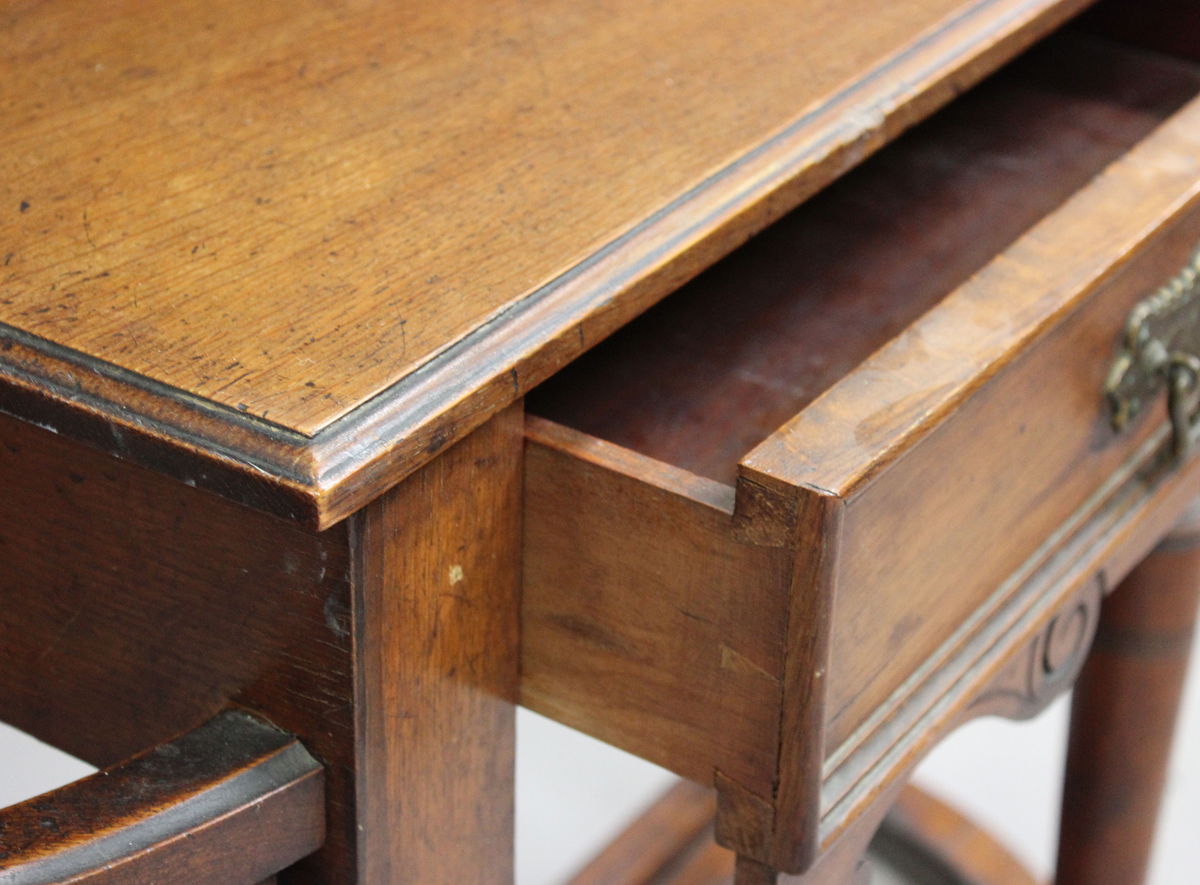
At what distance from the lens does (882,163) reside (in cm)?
81

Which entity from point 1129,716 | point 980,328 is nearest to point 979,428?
point 980,328

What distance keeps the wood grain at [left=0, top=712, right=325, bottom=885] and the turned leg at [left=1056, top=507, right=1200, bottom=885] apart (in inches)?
23.0

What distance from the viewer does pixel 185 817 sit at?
458 mm

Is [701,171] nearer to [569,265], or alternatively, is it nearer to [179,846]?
[569,265]

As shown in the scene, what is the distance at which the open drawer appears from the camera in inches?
19.8

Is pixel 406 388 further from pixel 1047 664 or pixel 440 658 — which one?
pixel 1047 664

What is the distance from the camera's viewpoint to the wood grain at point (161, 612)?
1.55 ft

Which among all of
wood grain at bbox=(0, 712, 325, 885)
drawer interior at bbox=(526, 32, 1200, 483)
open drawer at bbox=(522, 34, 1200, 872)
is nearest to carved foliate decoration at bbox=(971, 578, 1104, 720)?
open drawer at bbox=(522, 34, 1200, 872)

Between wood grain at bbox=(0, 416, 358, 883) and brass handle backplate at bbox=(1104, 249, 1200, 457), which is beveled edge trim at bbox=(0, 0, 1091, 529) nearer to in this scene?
wood grain at bbox=(0, 416, 358, 883)

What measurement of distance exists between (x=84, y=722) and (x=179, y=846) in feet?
0.41

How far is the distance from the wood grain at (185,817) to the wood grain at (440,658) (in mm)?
23

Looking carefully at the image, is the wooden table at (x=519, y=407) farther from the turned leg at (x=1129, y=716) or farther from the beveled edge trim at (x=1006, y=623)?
the turned leg at (x=1129, y=716)

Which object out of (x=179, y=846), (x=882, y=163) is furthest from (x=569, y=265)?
(x=882, y=163)

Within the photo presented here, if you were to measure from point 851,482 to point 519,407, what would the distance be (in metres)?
0.11
